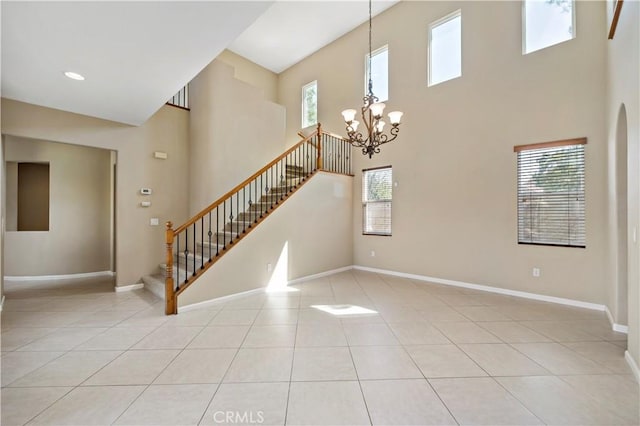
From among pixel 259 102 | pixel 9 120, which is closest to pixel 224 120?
pixel 259 102

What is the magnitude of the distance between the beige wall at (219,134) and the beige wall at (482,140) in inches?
102

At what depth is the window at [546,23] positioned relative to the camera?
3871mm

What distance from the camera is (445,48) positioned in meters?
5.13

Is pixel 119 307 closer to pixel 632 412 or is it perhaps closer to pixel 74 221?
pixel 74 221

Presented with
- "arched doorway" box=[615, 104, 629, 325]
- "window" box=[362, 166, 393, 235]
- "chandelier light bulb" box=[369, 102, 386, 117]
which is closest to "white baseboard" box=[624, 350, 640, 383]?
"arched doorway" box=[615, 104, 629, 325]

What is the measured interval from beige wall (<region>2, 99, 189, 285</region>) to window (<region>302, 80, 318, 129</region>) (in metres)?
3.32

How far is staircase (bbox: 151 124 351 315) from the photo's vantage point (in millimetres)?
3654

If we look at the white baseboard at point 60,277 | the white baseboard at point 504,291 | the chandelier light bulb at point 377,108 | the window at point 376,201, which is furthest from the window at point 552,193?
the white baseboard at point 60,277

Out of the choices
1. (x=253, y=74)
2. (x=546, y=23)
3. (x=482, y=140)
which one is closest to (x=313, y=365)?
(x=482, y=140)

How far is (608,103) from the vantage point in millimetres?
3402

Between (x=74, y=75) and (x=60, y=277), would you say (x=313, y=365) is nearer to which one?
(x=74, y=75)

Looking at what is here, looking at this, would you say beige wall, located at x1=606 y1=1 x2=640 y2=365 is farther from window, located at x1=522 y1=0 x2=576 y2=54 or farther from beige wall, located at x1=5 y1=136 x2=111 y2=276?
beige wall, located at x1=5 y1=136 x2=111 y2=276

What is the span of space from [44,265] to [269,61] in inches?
292

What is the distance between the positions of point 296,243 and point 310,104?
4.56m
